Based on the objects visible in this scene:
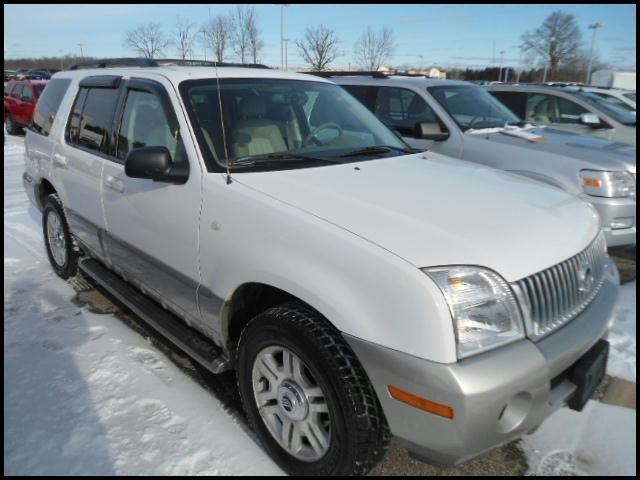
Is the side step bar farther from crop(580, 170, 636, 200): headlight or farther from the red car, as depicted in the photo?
the red car

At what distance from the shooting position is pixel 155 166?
259cm

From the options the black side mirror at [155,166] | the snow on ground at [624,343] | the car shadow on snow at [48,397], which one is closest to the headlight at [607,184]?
the snow on ground at [624,343]

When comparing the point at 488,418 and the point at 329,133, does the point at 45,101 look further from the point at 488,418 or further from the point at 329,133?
the point at 488,418

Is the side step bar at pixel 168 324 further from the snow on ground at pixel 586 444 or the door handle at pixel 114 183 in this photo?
the snow on ground at pixel 586 444

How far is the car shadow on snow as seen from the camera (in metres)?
2.40

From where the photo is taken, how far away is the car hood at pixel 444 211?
1.96 metres

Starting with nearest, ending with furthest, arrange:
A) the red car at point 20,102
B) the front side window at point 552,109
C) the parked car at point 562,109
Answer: the parked car at point 562,109
the front side window at point 552,109
the red car at point 20,102

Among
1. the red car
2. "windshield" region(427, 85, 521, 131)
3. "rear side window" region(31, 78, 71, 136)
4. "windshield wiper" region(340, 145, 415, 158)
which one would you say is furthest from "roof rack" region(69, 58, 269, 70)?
the red car

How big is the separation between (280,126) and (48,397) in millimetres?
2089

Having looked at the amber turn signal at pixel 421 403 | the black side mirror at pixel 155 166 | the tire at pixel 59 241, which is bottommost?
the tire at pixel 59 241

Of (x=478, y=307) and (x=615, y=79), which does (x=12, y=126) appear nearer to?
(x=478, y=307)

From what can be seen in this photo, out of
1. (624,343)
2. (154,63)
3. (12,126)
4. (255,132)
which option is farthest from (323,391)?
(12,126)

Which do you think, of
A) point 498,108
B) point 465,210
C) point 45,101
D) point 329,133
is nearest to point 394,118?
point 498,108

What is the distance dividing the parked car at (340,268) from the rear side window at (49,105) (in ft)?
4.07
